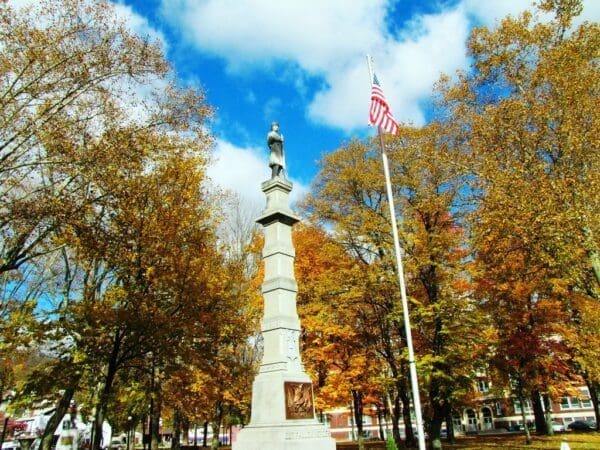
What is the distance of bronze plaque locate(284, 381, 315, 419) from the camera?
A: 11602 millimetres

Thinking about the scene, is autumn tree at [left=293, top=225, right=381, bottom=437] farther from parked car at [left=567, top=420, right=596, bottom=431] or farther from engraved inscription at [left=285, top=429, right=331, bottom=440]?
parked car at [left=567, top=420, right=596, bottom=431]

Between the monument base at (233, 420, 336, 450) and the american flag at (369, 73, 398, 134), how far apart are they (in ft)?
27.6

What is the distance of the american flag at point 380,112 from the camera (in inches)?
520

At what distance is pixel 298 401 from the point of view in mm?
11852

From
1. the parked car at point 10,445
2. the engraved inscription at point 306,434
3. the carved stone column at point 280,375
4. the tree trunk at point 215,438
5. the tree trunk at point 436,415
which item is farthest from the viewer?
the parked car at point 10,445

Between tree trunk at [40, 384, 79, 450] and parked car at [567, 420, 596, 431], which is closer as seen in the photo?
tree trunk at [40, 384, 79, 450]

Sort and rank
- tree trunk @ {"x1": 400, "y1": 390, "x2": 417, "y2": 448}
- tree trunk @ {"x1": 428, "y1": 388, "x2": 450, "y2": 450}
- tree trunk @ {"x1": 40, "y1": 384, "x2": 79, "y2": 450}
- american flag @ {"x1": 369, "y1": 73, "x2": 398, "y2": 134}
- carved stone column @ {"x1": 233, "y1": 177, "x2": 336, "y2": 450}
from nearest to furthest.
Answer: carved stone column @ {"x1": 233, "y1": 177, "x2": 336, "y2": 450}
american flag @ {"x1": 369, "y1": 73, "x2": 398, "y2": 134}
tree trunk @ {"x1": 40, "y1": 384, "x2": 79, "y2": 450}
tree trunk @ {"x1": 428, "y1": 388, "x2": 450, "y2": 450}
tree trunk @ {"x1": 400, "y1": 390, "x2": 417, "y2": 448}

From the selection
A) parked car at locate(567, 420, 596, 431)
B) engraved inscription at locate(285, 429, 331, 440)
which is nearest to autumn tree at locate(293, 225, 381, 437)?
engraved inscription at locate(285, 429, 331, 440)

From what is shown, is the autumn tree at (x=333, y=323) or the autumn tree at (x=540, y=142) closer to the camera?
the autumn tree at (x=540, y=142)

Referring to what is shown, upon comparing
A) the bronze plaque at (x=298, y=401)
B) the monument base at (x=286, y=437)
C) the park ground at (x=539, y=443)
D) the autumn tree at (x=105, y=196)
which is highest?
the autumn tree at (x=105, y=196)

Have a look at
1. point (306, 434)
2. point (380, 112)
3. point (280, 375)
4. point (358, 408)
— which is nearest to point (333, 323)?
point (358, 408)

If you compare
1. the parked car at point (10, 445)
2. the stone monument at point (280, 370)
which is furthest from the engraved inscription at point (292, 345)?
the parked car at point (10, 445)

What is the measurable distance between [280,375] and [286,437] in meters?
1.53

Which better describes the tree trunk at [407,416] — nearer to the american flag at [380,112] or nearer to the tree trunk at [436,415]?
the tree trunk at [436,415]
